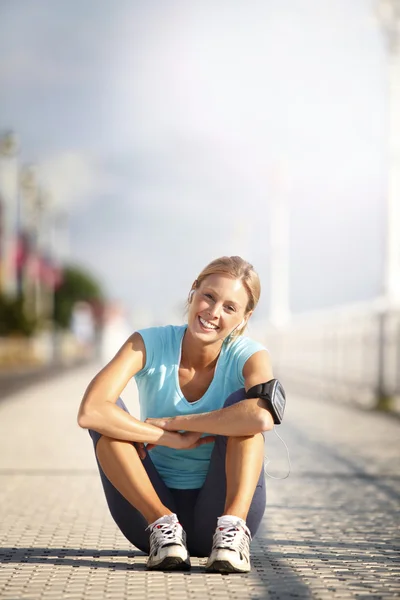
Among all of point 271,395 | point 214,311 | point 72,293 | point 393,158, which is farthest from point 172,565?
point 72,293

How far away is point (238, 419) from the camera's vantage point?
4.34 m

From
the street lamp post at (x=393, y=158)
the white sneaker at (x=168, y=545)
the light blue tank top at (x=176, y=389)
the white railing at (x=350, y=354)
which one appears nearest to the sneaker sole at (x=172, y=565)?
the white sneaker at (x=168, y=545)

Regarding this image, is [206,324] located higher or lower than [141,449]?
higher

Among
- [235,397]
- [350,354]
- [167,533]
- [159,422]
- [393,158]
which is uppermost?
[393,158]

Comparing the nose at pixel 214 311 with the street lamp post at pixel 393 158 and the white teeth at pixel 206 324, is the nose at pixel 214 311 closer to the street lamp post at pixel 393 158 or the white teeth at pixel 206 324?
the white teeth at pixel 206 324

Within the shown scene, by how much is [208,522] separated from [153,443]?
38 cm

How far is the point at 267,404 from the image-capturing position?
4422 millimetres

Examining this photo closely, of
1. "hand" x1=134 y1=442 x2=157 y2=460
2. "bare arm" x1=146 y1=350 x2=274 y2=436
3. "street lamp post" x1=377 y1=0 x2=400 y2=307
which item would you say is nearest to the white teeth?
"bare arm" x1=146 y1=350 x2=274 y2=436

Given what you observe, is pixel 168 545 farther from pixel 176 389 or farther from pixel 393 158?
pixel 393 158

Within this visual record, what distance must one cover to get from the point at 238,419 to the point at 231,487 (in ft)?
0.89

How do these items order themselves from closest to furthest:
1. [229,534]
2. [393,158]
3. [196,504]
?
[229,534], [196,504], [393,158]

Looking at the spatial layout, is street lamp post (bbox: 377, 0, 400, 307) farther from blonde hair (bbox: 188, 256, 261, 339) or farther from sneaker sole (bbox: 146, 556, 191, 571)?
sneaker sole (bbox: 146, 556, 191, 571)

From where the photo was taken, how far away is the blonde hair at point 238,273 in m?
4.65

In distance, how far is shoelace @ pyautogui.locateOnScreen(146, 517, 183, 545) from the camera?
4.36 metres
